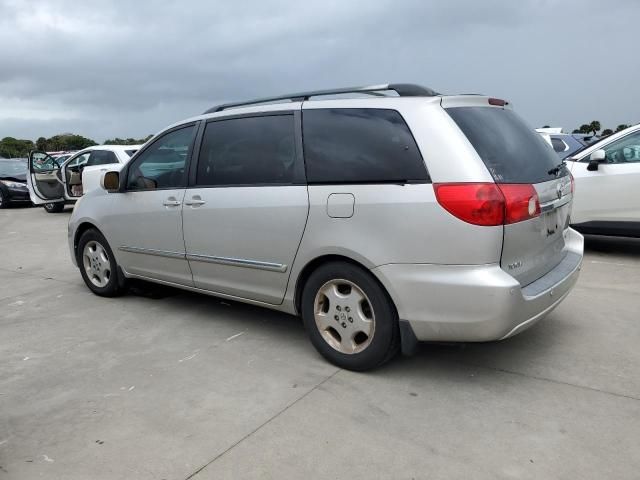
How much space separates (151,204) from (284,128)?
154 centimetres

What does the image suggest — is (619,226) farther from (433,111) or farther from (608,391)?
(433,111)

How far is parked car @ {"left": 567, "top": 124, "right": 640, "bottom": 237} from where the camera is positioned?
6.62 m

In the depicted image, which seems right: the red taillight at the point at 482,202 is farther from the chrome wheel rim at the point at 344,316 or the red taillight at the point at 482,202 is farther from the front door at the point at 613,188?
the front door at the point at 613,188

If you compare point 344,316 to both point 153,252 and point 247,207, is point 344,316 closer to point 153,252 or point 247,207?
point 247,207

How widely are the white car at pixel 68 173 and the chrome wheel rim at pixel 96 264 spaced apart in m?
7.69

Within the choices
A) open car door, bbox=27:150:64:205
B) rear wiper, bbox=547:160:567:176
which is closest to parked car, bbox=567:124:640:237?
rear wiper, bbox=547:160:567:176

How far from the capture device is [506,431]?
2793mm

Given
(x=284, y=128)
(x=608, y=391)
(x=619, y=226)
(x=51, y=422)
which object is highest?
(x=284, y=128)

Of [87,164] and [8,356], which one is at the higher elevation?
[87,164]

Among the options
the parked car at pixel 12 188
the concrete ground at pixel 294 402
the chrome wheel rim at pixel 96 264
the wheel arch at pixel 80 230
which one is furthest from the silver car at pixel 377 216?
the parked car at pixel 12 188

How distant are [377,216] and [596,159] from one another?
4729 millimetres

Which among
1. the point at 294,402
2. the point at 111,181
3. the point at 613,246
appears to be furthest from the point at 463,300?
the point at 613,246

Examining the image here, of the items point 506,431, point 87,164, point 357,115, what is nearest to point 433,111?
point 357,115

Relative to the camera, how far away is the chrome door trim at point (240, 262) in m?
3.78
